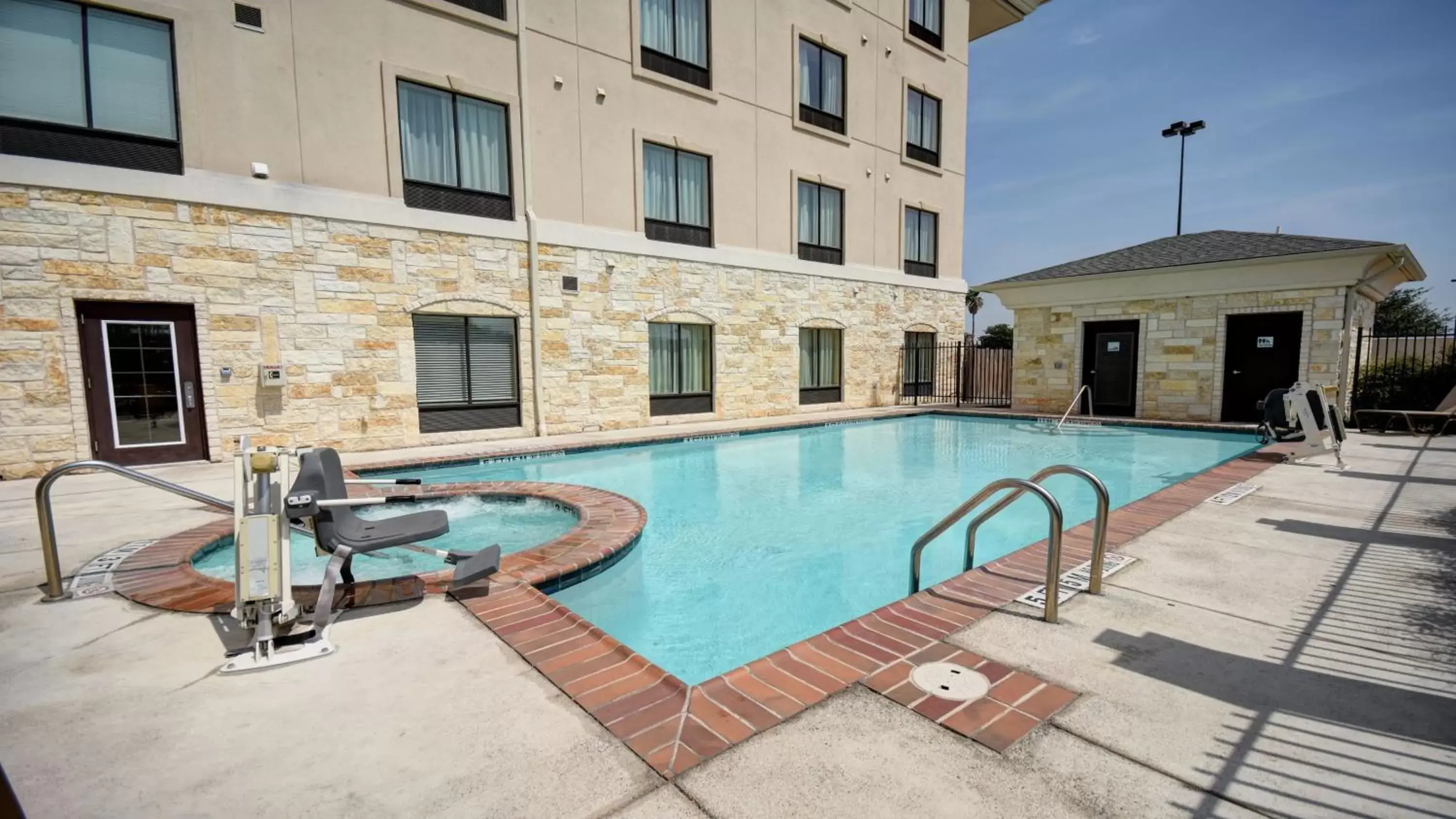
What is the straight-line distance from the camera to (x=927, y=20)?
1866 centimetres

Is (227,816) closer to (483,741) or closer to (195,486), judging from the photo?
(483,741)

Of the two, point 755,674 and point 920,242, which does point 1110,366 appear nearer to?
point 920,242

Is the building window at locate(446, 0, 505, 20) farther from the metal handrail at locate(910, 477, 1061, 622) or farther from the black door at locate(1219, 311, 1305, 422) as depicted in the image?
the black door at locate(1219, 311, 1305, 422)

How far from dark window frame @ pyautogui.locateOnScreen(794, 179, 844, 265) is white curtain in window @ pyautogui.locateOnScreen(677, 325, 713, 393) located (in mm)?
3889

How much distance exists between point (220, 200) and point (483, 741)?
32.1 feet

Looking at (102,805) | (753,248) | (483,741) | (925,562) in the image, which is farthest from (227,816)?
(753,248)

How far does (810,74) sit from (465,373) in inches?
469

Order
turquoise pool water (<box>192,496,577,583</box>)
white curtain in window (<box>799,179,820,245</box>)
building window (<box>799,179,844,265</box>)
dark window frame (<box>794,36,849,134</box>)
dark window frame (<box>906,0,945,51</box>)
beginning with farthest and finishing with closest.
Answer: dark window frame (<box>906,0,945,51</box>)
building window (<box>799,179,844,265</box>)
white curtain in window (<box>799,179,820,245</box>)
dark window frame (<box>794,36,849,134</box>)
turquoise pool water (<box>192,496,577,583</box>)

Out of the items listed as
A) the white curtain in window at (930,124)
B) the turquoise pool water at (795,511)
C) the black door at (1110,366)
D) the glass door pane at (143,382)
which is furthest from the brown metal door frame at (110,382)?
the white curtain in window at (930,124)

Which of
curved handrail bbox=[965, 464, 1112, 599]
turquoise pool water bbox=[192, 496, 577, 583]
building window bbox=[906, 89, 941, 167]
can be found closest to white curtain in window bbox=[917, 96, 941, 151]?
building window bbox=[906, 89, 941, 167]

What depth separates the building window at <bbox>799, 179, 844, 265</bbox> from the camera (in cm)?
1625

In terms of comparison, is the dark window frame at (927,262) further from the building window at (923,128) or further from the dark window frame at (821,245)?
the dark window frame at (821,245)

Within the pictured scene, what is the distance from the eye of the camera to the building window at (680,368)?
A: 1368cm

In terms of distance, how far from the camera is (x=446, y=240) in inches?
411
